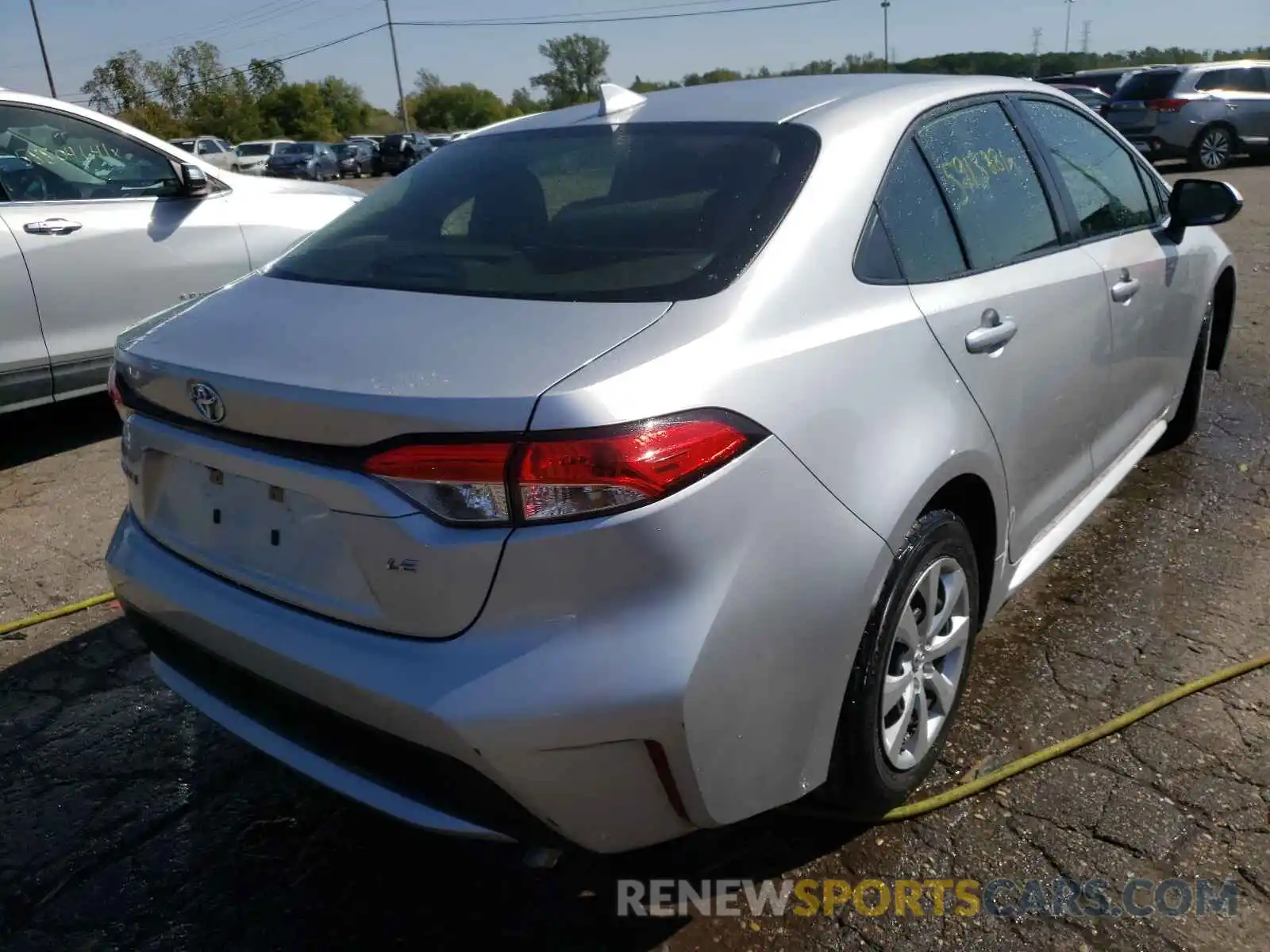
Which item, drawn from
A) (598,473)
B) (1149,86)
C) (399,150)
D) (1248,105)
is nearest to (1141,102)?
(1149,86)

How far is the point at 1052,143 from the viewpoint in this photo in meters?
3.24

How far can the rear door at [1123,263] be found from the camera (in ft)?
10.6

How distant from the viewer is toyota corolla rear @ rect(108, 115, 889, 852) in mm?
1734

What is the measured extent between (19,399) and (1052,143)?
4.36 meters

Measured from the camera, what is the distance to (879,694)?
2203 mm

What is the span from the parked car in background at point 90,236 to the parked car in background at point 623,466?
2.68 m

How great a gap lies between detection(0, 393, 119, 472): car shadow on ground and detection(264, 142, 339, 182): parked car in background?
3196cm

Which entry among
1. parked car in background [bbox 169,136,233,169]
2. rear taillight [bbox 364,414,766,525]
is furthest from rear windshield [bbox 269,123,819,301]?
parked car in background [bbox 169,136,233,169]

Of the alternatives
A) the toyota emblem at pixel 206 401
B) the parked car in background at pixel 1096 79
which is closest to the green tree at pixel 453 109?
the parked car in background at pixel 1096 79

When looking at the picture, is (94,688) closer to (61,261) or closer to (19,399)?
(19,399)

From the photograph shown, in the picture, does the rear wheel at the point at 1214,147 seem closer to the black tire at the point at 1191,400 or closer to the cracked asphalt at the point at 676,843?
the black tire at the point at 1191,400

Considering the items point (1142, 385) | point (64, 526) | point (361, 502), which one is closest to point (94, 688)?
point (64, 526)

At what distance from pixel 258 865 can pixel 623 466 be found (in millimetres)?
1410

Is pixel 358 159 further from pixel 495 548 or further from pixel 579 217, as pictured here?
pixel 495 548
